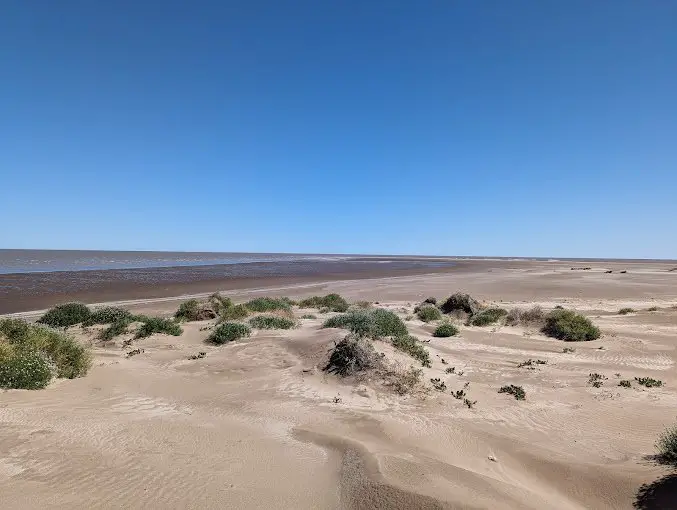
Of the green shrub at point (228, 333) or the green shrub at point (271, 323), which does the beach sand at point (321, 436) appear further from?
the green shrub at point (271, 323)

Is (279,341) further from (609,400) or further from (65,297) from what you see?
(65,297)

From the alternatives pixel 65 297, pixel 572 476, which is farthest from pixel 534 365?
pixel 65 297

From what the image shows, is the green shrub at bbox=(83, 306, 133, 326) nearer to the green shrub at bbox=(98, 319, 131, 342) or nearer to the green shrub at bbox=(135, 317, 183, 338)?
the green shrub at bbox=(98, 319, 131, 342)

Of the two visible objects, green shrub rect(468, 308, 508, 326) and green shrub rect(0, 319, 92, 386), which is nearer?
green shrub rect(0, 319, 92, 386)

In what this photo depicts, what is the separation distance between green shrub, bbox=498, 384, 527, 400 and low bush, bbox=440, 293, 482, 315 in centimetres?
1017

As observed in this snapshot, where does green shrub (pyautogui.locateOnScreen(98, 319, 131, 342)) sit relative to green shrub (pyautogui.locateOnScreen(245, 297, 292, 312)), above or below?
below

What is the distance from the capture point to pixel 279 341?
40.5ft

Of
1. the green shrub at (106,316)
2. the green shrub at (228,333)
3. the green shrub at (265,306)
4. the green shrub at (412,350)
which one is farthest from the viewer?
the green shrub at (265,306)

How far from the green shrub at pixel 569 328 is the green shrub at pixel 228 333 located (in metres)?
11.4

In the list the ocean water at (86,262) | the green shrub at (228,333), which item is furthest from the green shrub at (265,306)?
the ocean water at (86,262)

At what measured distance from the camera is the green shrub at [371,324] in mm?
12280

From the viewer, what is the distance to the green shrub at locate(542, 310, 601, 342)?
14578 mm

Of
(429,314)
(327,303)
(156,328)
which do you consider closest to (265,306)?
(327,303)

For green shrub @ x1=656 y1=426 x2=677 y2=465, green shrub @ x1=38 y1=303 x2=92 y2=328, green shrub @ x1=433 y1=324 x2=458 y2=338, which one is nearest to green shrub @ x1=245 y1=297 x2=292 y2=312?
green shrub @ x1=38 y1=303 x2=92 y2=328
